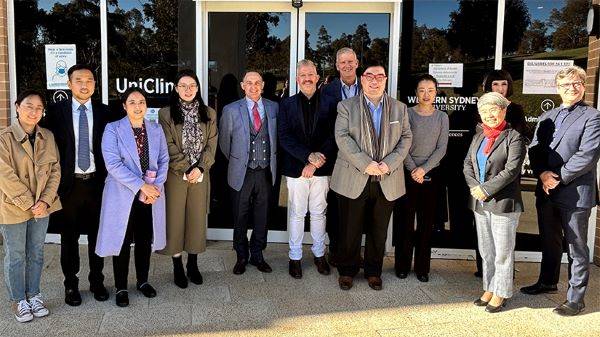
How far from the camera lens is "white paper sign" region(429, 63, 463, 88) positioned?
194 inches

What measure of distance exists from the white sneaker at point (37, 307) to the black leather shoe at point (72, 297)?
0.18m

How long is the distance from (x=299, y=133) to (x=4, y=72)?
299cm

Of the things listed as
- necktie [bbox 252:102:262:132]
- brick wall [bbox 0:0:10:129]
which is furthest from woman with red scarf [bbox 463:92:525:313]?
brick wall [bbox 0:0:10:129]

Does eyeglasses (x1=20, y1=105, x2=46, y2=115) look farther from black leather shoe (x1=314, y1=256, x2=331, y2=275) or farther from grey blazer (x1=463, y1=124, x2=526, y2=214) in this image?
grey blazer (x1=463, y1=124, x2=526, y2=214)

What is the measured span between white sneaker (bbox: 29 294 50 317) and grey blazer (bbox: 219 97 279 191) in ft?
5.50

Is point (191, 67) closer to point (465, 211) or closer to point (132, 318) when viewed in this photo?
point (132, 318)

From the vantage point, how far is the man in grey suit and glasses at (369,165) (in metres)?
4.03

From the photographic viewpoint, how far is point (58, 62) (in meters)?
5.09

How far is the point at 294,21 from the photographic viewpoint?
5.16m

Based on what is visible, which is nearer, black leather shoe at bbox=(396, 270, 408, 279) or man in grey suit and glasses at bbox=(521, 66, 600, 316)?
man in grey suit and glasses at bbox=(521, 66, 600, 316)

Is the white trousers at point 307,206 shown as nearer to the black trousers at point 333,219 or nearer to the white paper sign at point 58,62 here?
the black trousers at point 333,219

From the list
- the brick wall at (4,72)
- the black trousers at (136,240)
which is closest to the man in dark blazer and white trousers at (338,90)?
the black trousers at (136,240)

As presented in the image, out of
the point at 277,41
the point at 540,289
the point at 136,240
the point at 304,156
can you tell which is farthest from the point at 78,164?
the point at 540,289

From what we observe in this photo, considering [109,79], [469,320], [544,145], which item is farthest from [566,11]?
[109,79]
